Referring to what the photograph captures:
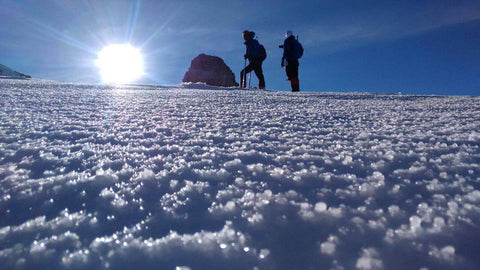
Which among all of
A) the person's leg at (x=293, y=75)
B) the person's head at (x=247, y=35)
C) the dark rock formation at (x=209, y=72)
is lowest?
the person's leg at (x=293, y=75)

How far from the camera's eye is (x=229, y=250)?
47 centimetres

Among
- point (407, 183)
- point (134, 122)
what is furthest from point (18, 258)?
point (134, 122)

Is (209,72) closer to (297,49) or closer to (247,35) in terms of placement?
(247,35)

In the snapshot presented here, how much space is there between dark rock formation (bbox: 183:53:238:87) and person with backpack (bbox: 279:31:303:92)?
2894 cm

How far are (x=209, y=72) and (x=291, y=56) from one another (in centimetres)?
3036

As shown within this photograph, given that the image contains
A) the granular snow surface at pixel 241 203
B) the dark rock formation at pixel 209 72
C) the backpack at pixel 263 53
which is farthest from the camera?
the dark rock formation at pixel 209 72

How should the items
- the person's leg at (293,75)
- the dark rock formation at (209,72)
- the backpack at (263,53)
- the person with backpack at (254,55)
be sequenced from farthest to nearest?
the dark rock formation at (209,72)
the backpack at (263,53)
the person with backpack at (254,55)
the person's leg at (293,75)

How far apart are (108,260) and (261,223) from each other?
10.8 inches

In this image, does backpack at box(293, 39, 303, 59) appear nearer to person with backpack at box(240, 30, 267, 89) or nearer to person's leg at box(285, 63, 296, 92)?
person's leg at box(285, 63, 296, 92)

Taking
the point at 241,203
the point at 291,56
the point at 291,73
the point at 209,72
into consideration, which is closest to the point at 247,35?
the point at 291,56

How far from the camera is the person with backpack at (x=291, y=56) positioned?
641 centimetres

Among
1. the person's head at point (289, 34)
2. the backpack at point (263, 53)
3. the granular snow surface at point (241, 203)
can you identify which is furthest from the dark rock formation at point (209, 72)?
the granular snow surface at point (241, 203)

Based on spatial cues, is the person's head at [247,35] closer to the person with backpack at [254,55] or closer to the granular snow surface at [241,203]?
the person with backpack at [254,55]

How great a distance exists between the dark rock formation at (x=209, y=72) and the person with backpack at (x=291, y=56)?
2894 centimetres
